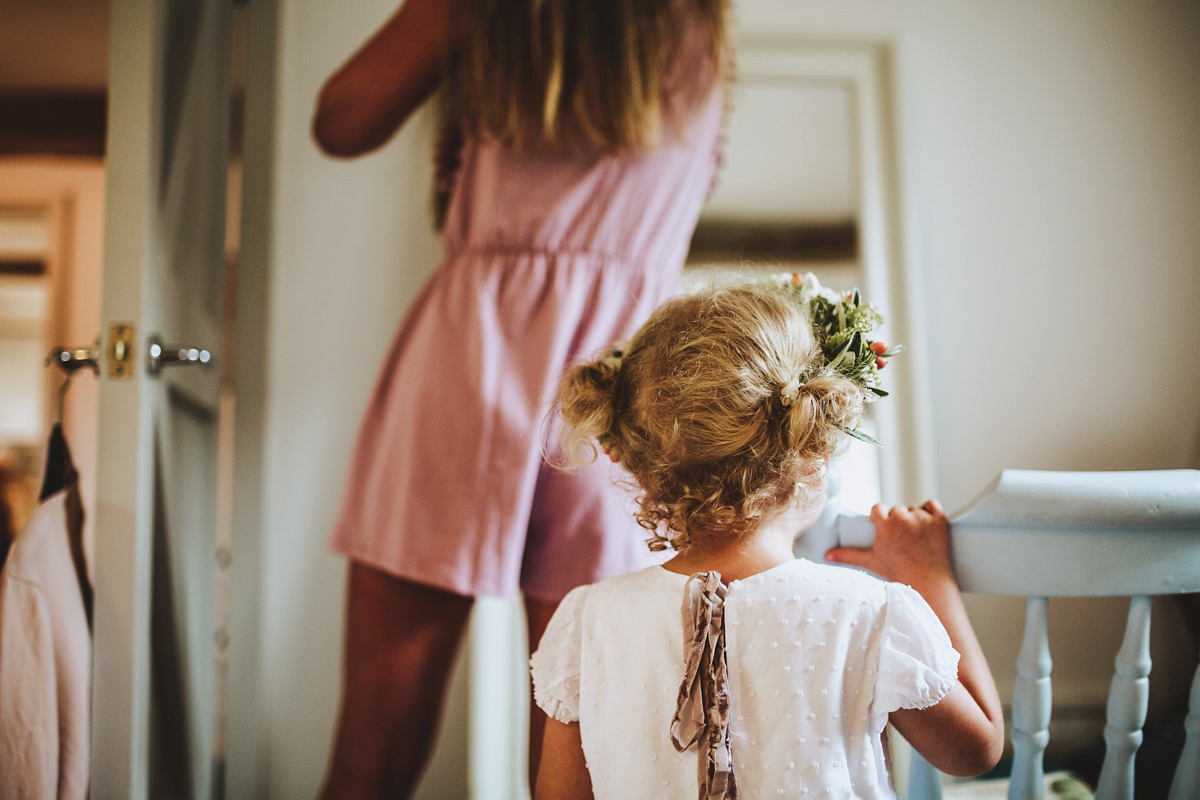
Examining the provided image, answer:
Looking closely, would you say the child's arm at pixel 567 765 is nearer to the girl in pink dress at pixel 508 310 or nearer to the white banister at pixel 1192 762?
the girl in pink dress at pixel 508 310

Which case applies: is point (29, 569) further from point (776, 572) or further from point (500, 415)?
point (776, 572)

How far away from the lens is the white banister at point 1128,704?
599 millimetres

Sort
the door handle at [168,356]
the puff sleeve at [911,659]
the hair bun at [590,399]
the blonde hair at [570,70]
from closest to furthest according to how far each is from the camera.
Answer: the puff sleeve at [911,659], the hair bun at [590,399], the door handle at [168,356], the blonde hair at [570,70]

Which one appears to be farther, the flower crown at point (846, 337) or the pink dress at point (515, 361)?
the pink dress at point (515, 361)

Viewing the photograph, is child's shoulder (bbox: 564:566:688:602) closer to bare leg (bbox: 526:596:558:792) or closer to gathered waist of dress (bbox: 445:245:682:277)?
bare leg (bbox: 526:596:558:792)

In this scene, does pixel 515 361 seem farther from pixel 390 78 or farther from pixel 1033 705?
pixel 1033 705

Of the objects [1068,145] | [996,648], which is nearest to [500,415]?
[996,648]

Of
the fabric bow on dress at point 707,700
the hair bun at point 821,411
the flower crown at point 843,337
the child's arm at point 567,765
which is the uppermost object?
the flower crown at point 843,337

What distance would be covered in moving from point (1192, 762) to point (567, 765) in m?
0.53

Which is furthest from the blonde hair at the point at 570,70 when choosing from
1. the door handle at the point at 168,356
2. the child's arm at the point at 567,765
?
the child's arm at the point at 567,765

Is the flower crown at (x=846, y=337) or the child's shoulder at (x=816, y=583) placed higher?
the flower crown at (x=846, y=337)

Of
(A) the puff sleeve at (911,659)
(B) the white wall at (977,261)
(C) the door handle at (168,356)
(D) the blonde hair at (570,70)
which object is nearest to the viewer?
(A) the puff sleeve at (911,659)

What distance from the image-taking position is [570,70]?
89cm

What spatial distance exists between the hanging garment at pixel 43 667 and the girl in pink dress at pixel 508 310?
27 cm
